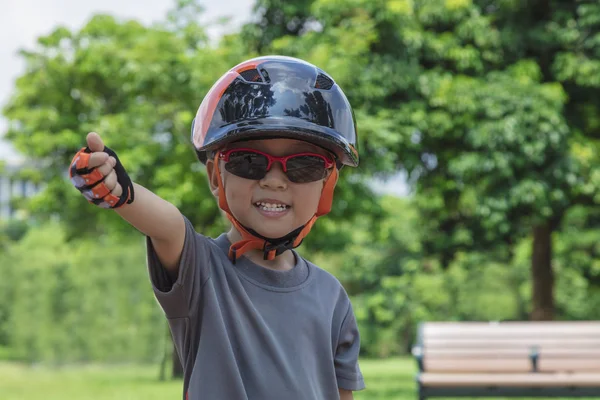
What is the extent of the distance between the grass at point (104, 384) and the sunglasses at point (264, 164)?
11314mm

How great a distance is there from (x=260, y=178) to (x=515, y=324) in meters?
7.33

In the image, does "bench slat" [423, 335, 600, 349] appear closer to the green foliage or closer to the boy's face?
Result: the boy's face

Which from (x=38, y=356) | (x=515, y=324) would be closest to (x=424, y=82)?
(x=515, y=324)

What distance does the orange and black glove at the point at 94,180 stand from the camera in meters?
1.86

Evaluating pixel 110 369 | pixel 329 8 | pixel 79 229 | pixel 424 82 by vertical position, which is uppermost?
pixel 329 8

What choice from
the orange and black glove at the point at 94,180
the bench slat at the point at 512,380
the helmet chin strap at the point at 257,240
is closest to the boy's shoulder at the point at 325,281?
Result: the helmet chin strap at the point at 257,240

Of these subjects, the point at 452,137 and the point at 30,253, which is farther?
the point at 30,253

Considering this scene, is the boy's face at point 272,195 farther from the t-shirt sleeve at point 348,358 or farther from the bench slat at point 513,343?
the bench slat at point 513,343

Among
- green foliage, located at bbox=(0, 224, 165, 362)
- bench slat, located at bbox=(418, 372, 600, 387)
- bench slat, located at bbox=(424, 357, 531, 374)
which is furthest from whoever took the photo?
green foliage, located at bbox=(0, 224, 165, 362)

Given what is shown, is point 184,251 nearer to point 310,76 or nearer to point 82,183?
point 82,183

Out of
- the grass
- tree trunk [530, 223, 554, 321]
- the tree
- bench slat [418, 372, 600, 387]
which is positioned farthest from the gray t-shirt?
tree trunk [530, 223, 554, 321]

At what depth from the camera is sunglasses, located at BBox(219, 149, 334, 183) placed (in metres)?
2.33

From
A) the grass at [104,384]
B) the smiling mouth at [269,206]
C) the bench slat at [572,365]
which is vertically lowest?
the grass at [104,384]

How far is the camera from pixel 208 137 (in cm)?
238
